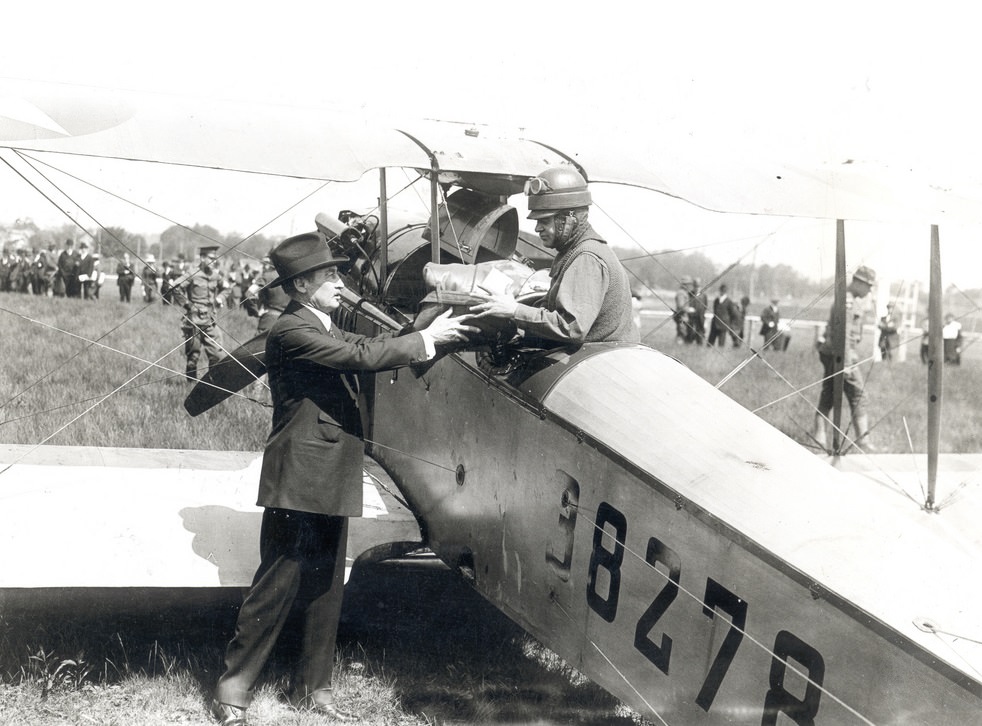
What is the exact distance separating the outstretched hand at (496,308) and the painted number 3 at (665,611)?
900mm

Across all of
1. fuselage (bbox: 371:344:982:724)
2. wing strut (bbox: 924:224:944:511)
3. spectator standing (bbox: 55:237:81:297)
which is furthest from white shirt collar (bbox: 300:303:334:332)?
spectator standing (bbox: 55:237:81:297)

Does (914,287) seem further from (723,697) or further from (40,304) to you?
(723,697)

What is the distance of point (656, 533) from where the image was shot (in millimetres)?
3156

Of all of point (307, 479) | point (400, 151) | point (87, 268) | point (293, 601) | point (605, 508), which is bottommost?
point (293, 601)

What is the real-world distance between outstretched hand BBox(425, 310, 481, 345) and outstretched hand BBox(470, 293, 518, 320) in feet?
0.18

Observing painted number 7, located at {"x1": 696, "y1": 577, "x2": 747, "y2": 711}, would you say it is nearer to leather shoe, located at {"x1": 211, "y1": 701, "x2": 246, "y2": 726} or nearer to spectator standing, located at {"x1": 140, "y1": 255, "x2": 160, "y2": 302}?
leather shoe, located at {"x1": 211, "y1": 701, "x2": 246, "y2": 726}

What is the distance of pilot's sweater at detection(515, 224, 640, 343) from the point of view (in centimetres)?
372

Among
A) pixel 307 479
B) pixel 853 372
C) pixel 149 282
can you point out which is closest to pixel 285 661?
pixel 307 479

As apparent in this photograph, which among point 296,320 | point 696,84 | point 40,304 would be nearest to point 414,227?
point 296,320

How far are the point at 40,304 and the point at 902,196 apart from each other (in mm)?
17466

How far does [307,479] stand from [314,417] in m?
0.27

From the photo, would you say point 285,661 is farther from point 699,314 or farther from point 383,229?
point 699,314

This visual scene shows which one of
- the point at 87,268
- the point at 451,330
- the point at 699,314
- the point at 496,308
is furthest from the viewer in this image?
the point at 87,268

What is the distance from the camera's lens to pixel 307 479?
412 centimetres
